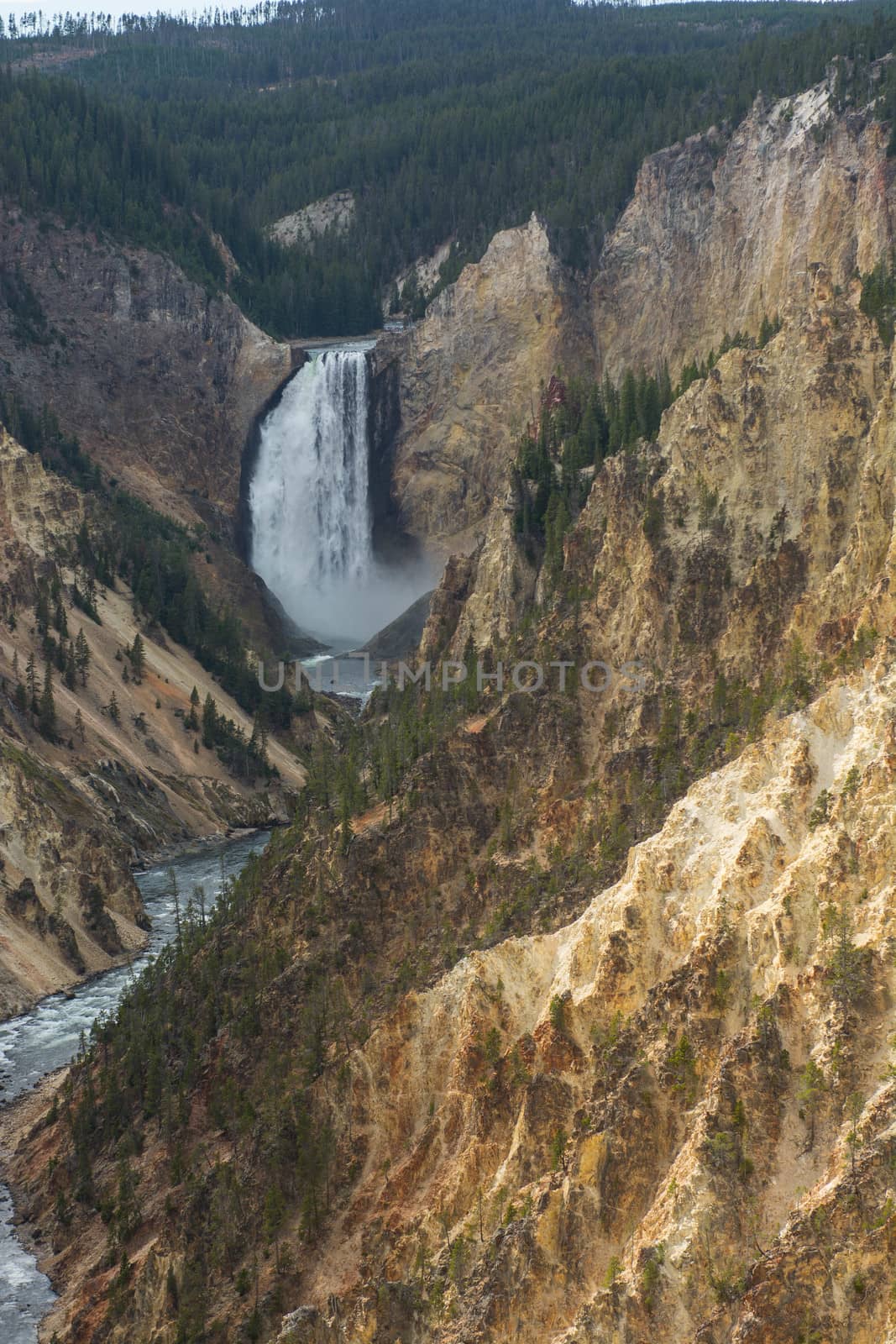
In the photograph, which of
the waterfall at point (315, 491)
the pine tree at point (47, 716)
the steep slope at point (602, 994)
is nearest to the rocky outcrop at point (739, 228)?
the waterfall at point (315, 491)

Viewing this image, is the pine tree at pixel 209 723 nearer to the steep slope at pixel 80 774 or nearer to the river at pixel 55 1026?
the steep slope at pixel 80 774

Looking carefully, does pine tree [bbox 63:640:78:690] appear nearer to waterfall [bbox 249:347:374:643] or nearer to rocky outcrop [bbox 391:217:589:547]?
waterfall [bbox 249:347:374:643]

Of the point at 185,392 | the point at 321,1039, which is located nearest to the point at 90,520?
the point at 185,392

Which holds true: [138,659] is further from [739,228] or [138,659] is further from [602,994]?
[602,994]

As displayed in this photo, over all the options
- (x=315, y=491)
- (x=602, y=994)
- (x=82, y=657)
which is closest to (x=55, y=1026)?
(x=602, y=994)

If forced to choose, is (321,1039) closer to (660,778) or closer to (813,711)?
(660,778)

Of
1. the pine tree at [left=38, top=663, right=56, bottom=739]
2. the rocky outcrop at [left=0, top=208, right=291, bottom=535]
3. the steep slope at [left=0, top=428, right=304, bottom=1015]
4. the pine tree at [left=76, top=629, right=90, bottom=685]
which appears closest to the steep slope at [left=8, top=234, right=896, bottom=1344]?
the steep slope at [left=0, top=428, right=304, bottom=1015]
